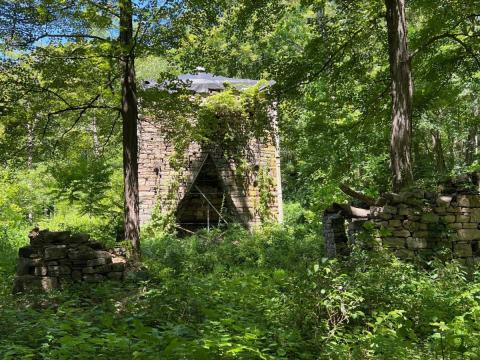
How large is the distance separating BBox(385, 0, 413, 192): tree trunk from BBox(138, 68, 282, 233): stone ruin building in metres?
6.43

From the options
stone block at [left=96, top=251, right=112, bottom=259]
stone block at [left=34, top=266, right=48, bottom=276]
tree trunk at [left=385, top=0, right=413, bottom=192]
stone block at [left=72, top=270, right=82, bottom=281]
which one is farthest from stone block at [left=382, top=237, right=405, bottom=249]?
stone block at [left=34, top=266, right=48, bottom=276]

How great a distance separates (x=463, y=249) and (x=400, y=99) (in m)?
3.46

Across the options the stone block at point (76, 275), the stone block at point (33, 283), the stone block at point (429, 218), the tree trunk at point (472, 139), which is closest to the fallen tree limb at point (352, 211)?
the stone block at point (429, 218)

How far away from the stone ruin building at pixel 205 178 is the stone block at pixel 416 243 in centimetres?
833

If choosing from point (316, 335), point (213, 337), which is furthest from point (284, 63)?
point (213, 337)

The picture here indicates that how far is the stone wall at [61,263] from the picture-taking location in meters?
7.62

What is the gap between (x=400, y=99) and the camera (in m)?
9.61

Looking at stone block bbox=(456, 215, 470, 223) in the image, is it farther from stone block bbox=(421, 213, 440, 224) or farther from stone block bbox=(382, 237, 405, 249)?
stone block bbox=(382, 237, 405, 249)

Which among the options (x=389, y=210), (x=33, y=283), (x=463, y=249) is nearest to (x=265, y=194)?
(x=389, y=210)

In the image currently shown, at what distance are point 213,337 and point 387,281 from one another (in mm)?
3181

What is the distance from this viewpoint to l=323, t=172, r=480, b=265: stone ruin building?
25.5 ft

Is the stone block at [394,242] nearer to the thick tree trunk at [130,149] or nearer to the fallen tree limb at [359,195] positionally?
the fallen tree limb at [359,195]

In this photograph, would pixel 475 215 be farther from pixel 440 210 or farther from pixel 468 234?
pixel 440 210

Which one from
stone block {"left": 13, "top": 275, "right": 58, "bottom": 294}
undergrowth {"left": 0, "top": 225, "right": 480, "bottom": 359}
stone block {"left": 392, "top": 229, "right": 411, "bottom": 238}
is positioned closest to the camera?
undergrowth {"left": 0, "top": 225, "right": 480, "bottom": 359}
